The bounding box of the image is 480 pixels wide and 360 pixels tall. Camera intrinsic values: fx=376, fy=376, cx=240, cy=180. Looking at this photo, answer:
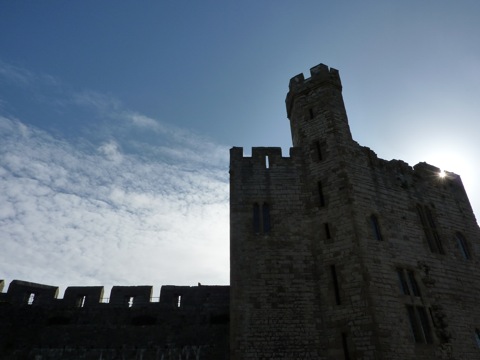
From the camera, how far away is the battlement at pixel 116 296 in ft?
56.0

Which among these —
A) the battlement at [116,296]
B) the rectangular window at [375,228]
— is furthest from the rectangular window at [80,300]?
the rectangular window at [375,228]

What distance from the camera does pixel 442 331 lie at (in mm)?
13688

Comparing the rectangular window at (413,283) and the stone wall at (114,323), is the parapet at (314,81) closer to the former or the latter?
the rectangular window at (413,283)

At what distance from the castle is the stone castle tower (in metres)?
0.05

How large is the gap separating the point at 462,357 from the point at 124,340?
1323 cm

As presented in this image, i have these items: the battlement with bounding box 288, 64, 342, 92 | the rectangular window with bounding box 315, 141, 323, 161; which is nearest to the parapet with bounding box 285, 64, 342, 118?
the battlement with bounding box 288, 64, 342, 92

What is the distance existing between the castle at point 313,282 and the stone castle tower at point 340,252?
5cm

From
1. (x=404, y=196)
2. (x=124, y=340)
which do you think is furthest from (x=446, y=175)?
(x=124, y=340)

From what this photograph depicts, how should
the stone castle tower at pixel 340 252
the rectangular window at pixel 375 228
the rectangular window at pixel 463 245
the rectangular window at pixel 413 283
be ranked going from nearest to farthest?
the stone castle tower at pixel 340 252
the rectangular window at pixel 413 283
the rectangular window at pixel 375 228
the rectangular window at pixel 463 245

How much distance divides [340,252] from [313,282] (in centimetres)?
152

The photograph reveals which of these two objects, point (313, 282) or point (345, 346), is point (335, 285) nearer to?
point (313, 282)

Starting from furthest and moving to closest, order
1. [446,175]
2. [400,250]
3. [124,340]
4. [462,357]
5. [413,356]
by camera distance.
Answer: [446,175] < [124,340] < [400,250] < [462,357] < [413,356]

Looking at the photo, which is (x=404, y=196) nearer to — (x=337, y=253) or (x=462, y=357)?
(x=337, y=253)

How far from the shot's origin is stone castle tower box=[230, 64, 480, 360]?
12.8m
